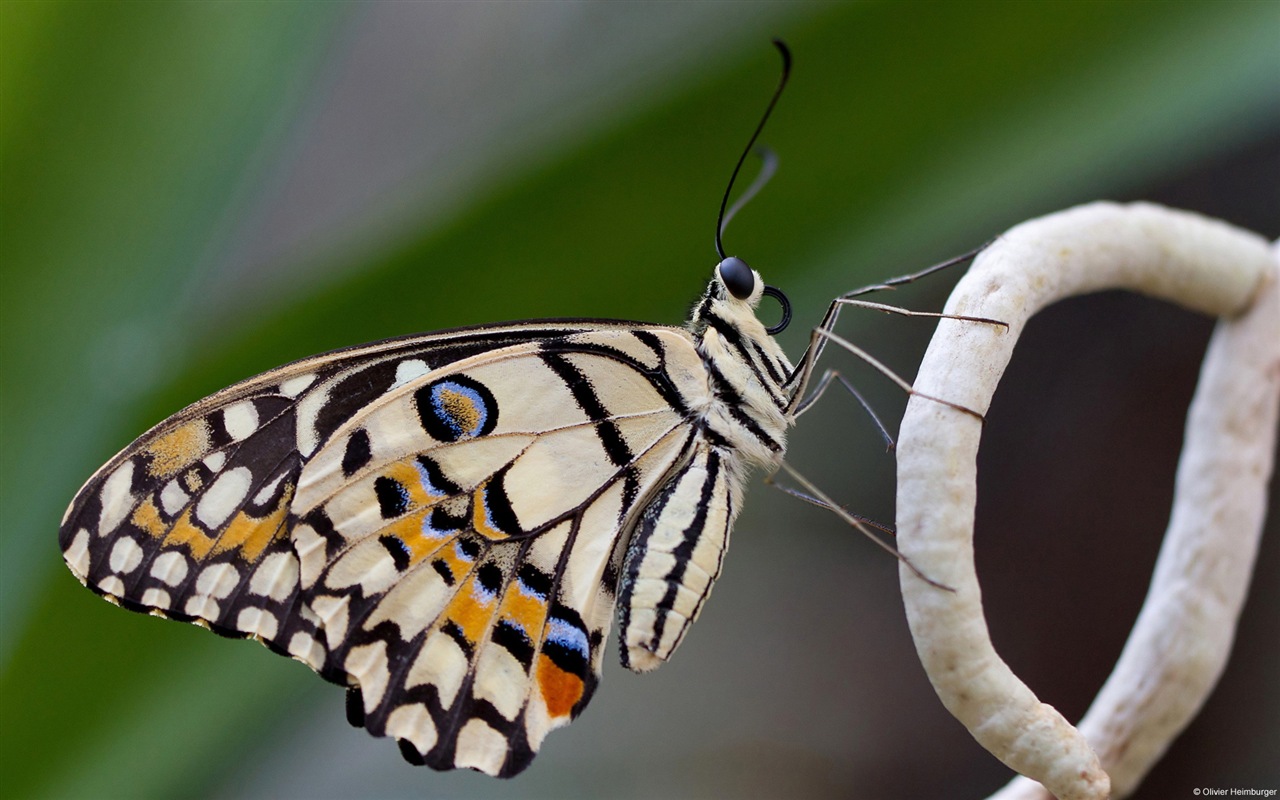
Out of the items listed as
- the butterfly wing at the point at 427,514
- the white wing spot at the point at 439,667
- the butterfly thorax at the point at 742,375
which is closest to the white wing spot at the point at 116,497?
the butterfly wing at the point at 427,514

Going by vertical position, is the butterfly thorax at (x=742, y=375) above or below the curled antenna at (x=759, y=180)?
below

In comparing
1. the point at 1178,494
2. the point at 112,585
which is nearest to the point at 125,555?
the point at 112,585

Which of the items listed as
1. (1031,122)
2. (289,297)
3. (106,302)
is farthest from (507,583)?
(1031,122)

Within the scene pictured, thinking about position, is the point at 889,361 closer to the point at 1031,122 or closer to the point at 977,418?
the point at 1031,122

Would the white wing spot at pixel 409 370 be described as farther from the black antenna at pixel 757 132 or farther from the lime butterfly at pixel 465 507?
the black antenna at pixel 757 132

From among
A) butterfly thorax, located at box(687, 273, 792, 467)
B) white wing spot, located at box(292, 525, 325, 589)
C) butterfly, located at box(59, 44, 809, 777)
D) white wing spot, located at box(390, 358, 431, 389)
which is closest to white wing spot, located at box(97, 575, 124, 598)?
butterfly, located at box(59, 44, 809, 777)

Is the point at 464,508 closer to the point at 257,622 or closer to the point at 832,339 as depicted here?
the point at 257,622
